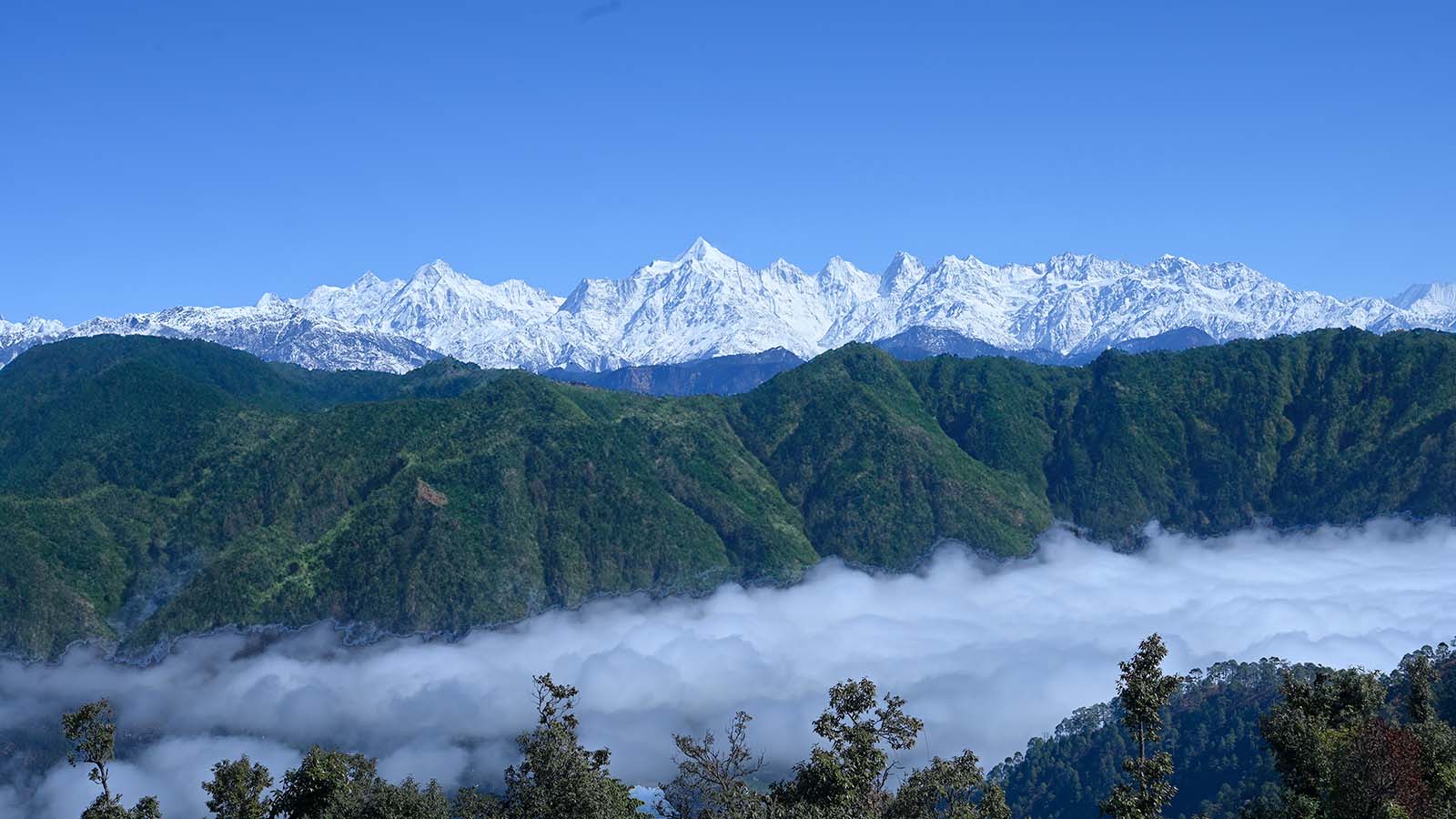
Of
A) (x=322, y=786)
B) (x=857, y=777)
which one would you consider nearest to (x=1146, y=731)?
(x=857, y=777)

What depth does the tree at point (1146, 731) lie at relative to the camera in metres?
87.5

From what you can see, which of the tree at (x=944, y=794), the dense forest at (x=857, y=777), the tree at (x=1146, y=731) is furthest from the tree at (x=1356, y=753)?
the tree at (x=944, y=794)

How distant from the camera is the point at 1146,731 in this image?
9612 cm

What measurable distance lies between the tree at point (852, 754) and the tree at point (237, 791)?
57425 mm

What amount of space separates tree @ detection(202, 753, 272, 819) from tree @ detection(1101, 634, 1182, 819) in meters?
85.9

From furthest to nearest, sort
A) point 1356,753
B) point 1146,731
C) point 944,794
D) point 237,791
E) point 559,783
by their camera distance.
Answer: point 237,791
point 944,794
point 559,783
point 1146,731
point 1356,753

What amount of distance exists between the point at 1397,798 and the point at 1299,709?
2709cm

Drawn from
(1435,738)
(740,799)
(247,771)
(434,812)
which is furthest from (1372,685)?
(247,771)

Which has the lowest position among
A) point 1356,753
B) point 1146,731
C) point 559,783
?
point 1356,753

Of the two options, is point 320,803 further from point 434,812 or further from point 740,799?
point 740,799

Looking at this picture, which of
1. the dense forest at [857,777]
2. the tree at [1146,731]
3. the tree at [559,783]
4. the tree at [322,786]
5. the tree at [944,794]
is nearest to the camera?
the tree at [1146,731]

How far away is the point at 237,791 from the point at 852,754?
65541mm

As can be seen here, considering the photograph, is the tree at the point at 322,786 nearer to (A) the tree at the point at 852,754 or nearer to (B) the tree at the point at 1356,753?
(A) the tree at the point at 852,754

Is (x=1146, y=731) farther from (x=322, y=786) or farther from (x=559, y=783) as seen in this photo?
(x=322, y=786)
